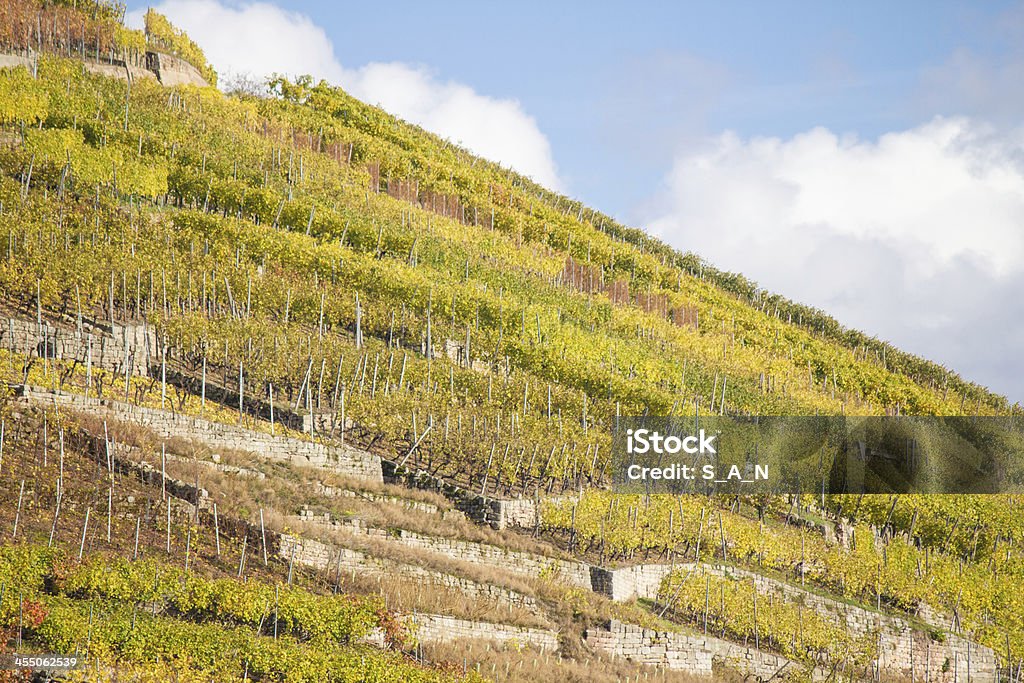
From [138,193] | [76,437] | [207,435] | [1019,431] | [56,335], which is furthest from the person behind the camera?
[1019,431]

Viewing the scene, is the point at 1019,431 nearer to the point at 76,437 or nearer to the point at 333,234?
the point at 333,234

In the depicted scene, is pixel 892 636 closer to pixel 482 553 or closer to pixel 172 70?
pixel 482 553

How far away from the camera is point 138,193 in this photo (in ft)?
219

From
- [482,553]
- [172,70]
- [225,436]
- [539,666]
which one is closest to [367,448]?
[225,436]

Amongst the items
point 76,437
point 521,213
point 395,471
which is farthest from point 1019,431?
point 76,437

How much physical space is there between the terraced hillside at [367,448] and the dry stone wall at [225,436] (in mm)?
98

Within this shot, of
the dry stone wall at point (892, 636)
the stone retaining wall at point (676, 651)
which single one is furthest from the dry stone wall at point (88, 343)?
the dry stone wall at point (892, 636)

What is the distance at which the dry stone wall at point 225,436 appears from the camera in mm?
40531

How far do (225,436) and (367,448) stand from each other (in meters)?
6.78

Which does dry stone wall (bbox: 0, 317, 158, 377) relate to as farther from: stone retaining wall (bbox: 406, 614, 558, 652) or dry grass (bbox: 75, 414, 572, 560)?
stone retaining wall (bbox: 406, 614, 558, 652)

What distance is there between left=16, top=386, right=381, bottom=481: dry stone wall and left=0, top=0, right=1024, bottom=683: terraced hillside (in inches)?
3.8

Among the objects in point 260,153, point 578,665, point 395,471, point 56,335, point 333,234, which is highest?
point 260,153

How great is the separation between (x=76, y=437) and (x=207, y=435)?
541 cm

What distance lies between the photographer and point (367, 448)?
48.3 m
